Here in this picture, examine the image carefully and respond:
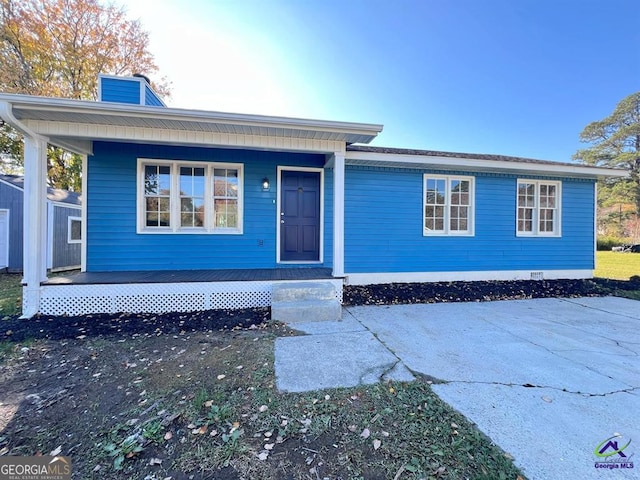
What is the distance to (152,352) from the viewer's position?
124 inches

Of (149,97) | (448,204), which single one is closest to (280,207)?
(149,97)

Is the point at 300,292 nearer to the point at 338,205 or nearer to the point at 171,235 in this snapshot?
the point at 338,205

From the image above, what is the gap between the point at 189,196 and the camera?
586cm

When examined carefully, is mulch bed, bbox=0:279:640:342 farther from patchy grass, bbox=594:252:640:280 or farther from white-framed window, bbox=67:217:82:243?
white-framed window, bbox=67:217:82:243

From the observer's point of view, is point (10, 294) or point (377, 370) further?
point (10, 294)

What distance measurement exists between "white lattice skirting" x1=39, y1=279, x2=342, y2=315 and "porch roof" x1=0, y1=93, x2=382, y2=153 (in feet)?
7.65

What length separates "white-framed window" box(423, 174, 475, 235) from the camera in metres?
6.74

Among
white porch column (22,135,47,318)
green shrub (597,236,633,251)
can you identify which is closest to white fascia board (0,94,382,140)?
white porch column (22,135,47,318)

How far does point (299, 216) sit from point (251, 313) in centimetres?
253

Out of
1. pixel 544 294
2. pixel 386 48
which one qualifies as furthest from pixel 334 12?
pixel 544 294

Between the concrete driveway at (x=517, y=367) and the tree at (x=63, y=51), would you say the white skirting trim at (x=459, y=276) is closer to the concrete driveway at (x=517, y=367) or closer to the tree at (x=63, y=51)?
the concrete driveway at (x=517, y=367)

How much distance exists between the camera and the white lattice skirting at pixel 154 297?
14.2 feet

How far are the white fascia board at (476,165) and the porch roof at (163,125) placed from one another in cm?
122

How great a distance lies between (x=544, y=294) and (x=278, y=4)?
10.00 meters
